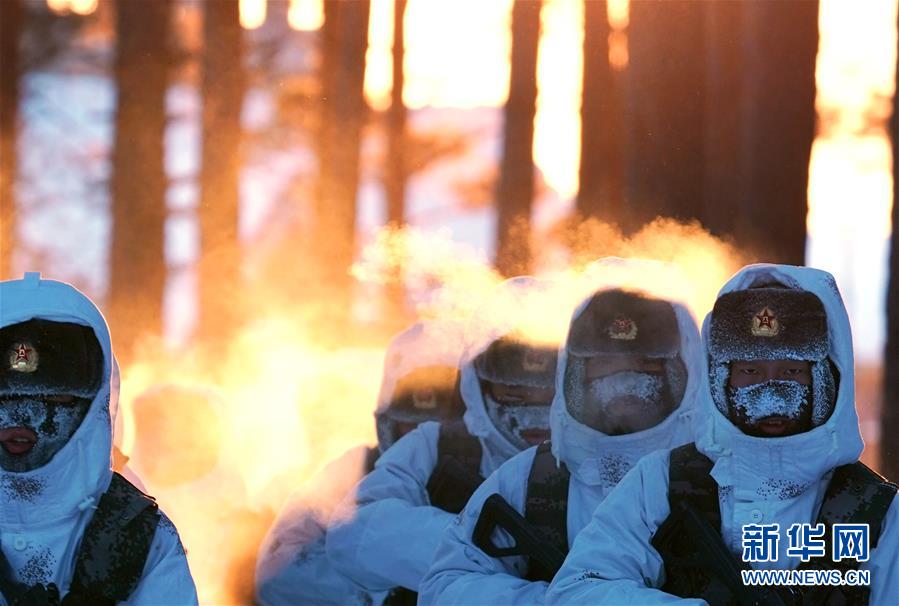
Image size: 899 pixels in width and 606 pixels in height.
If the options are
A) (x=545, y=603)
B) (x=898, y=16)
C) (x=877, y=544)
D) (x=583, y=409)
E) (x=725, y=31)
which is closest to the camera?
(x=877, y=544)

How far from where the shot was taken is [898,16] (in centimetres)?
1161

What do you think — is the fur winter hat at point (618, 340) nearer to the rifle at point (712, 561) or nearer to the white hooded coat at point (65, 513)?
the rifle at point (712, 561)

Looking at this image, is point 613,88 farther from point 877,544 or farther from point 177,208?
point 877,544

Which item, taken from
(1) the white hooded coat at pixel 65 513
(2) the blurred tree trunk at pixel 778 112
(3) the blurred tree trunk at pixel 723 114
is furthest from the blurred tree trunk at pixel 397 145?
(1) the white hooded coat at pixel 65 513

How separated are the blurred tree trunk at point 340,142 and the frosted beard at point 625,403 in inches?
545

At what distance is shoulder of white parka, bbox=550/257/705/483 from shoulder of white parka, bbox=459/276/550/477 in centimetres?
101

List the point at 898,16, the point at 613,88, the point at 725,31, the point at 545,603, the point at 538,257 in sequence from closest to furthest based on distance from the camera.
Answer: the point at 545,603 < the point at 725,31 < the point at 898,16 < the point at 613,88 < the point at 538,257

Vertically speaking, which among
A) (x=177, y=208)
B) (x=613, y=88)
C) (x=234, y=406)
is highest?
(x=613, y=88)

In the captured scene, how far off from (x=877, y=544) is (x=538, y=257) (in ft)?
47.4

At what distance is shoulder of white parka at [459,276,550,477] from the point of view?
746 centimetres

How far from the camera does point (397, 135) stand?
87.2 ft

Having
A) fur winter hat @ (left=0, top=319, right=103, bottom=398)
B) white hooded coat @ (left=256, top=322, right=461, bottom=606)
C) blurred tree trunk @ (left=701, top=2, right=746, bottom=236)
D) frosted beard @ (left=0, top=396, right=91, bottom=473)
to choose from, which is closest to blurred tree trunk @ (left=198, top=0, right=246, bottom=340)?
white hooded coat @ (left=256, top=322, right=461, bottom=606)

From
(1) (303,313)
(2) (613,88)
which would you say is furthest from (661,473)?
(1) (303,313)

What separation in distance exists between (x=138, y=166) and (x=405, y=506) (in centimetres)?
1330
